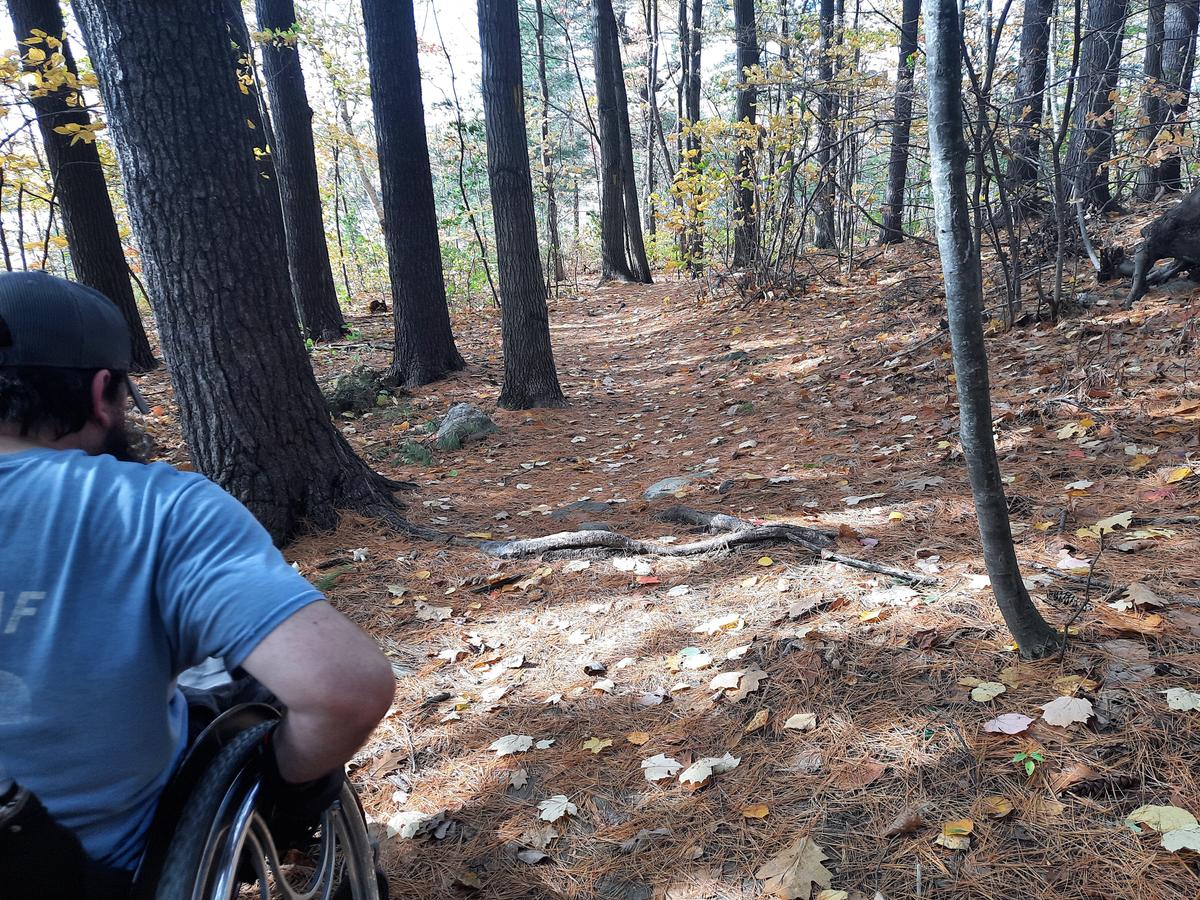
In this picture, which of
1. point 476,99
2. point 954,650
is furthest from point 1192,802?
point 476,99

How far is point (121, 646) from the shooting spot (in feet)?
3.60

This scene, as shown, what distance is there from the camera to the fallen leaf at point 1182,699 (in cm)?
187

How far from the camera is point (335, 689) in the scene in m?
1.05

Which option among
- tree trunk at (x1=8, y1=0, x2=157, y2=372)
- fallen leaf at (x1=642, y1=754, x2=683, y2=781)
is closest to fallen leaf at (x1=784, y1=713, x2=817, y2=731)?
fallen leaf at (x1=642, y1=754, x2=683, y2=781)

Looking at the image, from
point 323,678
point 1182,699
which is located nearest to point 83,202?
point 323,678

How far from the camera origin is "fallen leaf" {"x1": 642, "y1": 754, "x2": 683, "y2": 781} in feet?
7.10

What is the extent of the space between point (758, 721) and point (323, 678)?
1607 mm

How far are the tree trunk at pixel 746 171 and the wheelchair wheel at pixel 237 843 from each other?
9.50 meters

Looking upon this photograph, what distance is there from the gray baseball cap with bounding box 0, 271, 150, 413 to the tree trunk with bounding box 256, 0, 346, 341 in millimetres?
9495

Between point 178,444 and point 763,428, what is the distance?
200 inches

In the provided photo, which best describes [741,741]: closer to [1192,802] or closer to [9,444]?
[1192,802]

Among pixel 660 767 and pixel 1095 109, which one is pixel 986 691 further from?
pixel 1095 109

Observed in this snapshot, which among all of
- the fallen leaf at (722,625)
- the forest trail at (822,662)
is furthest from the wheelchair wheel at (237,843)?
the fallen leaf at (722,625)

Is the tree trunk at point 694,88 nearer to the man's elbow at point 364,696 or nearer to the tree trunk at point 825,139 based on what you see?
the tree trunk at point 825,139
